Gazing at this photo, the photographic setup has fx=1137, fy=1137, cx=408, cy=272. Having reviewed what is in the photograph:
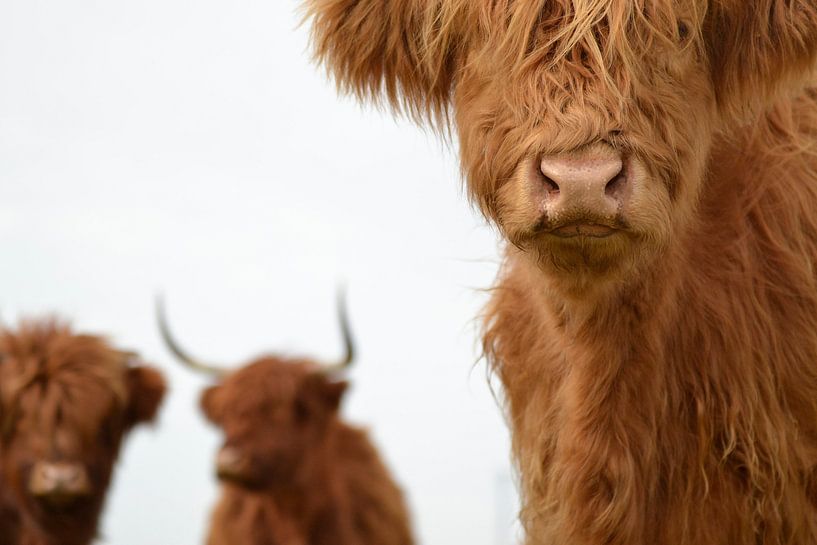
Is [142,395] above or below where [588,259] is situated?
below

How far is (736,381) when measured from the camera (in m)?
2.74

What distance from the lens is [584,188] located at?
2232 millimetres

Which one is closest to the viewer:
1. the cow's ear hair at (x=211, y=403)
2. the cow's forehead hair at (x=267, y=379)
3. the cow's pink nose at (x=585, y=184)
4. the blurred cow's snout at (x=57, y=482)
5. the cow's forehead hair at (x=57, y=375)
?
the cow's pink nose at (x=585, y=184)

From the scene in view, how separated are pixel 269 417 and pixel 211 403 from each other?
53 cm

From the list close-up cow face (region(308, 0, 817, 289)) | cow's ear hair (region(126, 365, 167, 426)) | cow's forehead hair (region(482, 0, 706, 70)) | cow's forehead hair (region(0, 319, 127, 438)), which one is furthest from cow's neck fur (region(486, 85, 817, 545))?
cow's ear hair (region(126, 365, 167, 426))

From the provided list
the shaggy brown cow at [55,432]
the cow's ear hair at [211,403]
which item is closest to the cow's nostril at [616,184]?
the shaggy brown cow at [55,432]

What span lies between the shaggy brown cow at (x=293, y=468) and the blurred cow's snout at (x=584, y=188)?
4299 millimetres

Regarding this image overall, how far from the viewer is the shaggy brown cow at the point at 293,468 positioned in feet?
21.1

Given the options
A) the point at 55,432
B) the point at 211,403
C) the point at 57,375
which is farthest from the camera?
the point at 211,403

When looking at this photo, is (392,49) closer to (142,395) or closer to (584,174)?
(584,174)

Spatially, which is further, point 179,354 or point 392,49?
point 179,354

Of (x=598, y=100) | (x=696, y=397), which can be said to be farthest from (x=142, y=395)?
(x=598, y=100)

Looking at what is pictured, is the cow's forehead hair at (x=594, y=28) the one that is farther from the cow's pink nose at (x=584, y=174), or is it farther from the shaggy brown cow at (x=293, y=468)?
the shaggy brown cow at (x=293, y=468)

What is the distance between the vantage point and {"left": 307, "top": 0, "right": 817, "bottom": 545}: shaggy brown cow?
2.44 m
